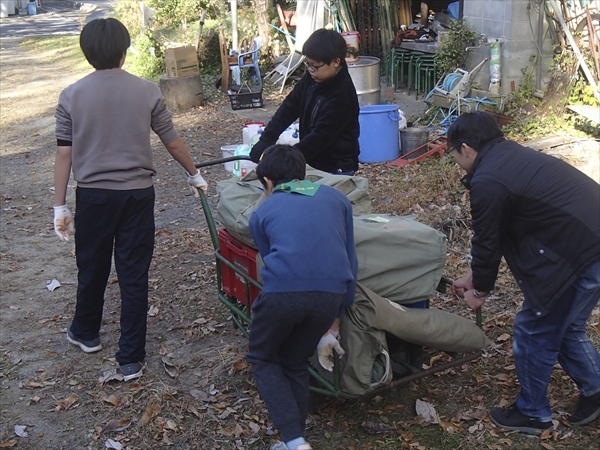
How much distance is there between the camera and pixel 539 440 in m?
3.60

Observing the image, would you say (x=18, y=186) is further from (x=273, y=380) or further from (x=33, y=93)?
(x=33, y=93)

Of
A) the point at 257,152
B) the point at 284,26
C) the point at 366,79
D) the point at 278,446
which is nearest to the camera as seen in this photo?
the point at 278,446

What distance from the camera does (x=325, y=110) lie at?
4.59 m

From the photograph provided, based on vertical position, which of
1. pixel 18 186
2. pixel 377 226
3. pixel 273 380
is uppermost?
pixel 377 226

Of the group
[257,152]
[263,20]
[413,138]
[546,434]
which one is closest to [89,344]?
[257,152]

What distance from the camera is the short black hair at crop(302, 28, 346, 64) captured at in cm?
441

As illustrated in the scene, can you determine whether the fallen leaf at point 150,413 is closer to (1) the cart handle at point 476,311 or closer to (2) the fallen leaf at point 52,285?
(1) the cart handle at point 476,311

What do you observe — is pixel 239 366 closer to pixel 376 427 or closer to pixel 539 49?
pixel 376 427

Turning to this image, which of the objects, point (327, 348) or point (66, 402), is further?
point (66, 402)

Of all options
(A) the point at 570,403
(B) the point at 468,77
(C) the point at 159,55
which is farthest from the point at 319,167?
(C) the point at 159,55

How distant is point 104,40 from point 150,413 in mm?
2082

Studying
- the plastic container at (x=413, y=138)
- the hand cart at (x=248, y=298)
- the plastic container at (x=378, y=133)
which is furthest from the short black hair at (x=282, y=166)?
the plastic container at (x=413, y=138)

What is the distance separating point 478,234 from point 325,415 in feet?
4.45

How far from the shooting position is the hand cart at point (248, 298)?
351cm
